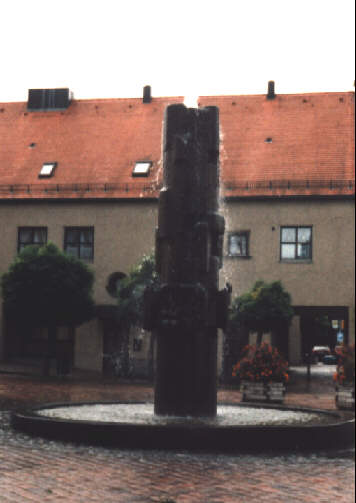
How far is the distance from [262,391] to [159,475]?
10.7 m

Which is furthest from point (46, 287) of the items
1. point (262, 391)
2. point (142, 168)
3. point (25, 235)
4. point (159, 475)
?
point (159, 475)

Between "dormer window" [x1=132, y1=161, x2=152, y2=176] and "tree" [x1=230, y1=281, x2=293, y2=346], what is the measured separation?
957cm

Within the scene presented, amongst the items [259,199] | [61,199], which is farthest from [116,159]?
[259,199]

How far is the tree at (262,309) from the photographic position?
29.9 meters

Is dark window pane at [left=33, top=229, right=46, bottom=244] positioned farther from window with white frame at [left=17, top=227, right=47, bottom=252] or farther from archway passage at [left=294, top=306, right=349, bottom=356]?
archway passage at [left=294, top=306, right=349, bottom=356]

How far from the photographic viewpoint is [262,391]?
18.6 metres

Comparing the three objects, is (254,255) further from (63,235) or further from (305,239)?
(63,235)

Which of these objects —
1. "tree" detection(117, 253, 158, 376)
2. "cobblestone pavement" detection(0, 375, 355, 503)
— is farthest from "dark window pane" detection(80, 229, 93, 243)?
"cobblestone pavement" detection(0, 375, 355, 503)

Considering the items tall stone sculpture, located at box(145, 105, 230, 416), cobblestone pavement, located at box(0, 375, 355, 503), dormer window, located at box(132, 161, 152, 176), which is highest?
dormer window, located at box(132, 161, 152, 176)

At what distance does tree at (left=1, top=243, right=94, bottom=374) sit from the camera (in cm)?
3073

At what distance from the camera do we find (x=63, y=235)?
3744 centimetres

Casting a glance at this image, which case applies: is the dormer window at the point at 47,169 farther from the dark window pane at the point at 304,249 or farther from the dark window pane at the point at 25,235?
the dark window pane at the point at 304,249

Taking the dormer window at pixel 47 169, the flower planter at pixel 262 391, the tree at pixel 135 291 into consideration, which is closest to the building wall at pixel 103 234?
the dormer window at pixel 47 169

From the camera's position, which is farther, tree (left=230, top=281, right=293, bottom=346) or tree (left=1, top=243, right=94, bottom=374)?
tree (left=1, top=243, right=94, bottom=374)
